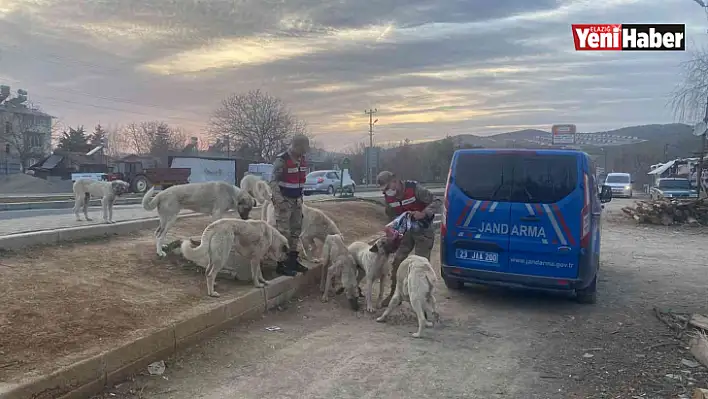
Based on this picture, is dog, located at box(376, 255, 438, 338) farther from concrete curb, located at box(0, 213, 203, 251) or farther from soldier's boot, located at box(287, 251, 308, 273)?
concrete curb, located at box(0, 213, 203, 251)

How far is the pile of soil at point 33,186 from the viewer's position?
37.4 meters

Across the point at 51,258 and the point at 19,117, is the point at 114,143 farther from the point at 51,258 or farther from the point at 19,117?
the point at 51,258

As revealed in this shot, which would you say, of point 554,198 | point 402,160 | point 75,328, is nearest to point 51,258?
point 75,328

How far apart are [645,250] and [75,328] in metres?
12.8

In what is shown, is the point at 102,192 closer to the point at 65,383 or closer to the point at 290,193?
the point at 290,193

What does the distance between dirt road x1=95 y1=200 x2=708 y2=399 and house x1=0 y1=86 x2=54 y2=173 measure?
5437 cm

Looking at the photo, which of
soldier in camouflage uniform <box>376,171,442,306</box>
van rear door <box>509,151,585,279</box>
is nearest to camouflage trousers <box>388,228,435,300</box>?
soldier in camouflage uniform <box>376,171,442,306</box>

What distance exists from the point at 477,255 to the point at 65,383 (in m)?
4.98

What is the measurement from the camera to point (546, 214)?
6.64 meters

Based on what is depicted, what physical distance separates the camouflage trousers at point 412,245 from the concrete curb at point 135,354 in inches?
63.0

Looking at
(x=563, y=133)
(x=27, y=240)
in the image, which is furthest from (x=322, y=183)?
(x=27, y=240)

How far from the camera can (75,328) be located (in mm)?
4414

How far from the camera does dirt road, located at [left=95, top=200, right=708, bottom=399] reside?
427cm

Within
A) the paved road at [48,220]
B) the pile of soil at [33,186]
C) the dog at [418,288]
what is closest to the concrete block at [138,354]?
the dog at [418,288]
